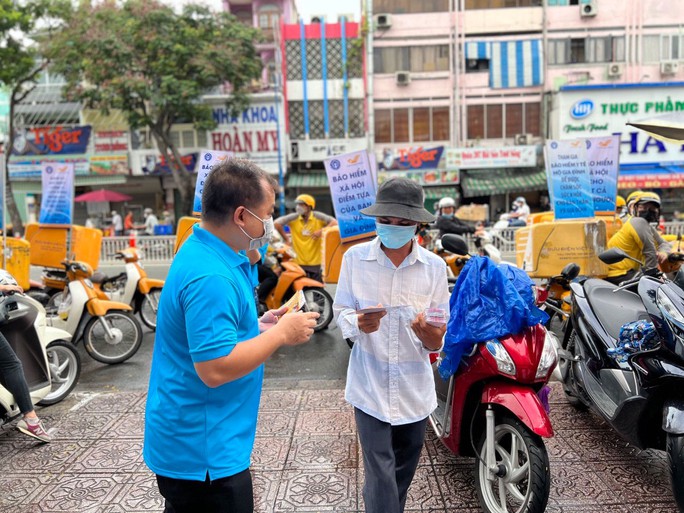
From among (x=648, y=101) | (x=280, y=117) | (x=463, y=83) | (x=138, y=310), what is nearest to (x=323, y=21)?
(x=280, y=117)

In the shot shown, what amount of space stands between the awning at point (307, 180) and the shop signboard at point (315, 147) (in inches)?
32.2

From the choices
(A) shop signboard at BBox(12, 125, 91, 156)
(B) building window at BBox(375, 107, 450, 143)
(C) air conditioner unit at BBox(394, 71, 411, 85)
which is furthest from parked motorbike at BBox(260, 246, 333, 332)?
(A) shop signboard at BBox(12, 125, 91, 156)

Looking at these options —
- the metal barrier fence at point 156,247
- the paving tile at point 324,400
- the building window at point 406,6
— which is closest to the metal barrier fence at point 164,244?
the metal barrier fence at point 156,247

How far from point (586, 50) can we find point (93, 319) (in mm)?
23405

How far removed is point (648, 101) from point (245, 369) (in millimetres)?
25510

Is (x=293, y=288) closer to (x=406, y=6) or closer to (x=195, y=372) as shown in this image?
(x=195, y=372)

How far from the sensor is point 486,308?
281cm

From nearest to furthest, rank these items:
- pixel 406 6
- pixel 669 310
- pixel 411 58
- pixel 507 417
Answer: pixel 669 310 < pixel 507 417 < pixel 406 6 < pixel 411 58

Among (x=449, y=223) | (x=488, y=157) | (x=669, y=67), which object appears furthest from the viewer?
(x=488, y=157)

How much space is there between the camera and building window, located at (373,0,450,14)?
2353 cm

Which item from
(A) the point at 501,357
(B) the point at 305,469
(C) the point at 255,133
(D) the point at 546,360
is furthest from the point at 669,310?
(C) the point at 255,133

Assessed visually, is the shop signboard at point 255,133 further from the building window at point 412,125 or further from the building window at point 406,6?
the building window at point 406,6

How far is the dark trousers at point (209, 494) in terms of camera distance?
1817 mm

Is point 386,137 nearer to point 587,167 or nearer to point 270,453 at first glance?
point 587,167
